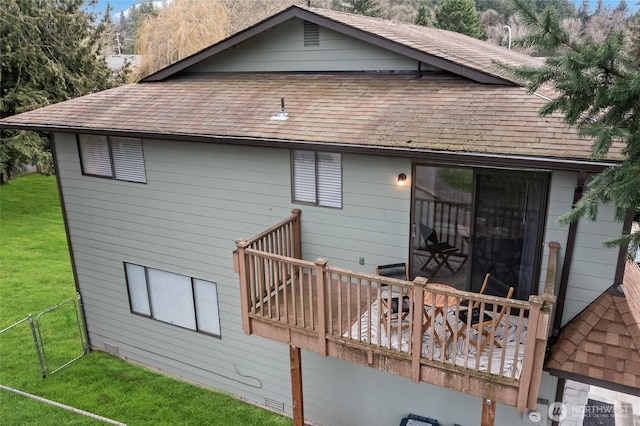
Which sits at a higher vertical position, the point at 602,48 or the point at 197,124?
the point at 602,48

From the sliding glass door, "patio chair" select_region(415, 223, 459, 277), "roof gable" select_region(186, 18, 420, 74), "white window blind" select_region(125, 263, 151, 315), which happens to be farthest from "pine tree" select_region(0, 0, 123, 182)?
the sliding glass door

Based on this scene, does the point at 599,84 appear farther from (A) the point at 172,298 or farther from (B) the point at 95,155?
(B) the point at 95,155

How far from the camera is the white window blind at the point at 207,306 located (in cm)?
869

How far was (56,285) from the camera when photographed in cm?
1423

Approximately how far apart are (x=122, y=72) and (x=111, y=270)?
17310 millimetres

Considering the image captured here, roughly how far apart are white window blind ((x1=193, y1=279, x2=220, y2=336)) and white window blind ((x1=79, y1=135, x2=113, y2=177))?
2776 millimetres

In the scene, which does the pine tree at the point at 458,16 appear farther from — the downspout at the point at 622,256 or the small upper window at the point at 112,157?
the downspout at the point at 622,256

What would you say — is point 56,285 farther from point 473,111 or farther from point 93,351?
point 473,111

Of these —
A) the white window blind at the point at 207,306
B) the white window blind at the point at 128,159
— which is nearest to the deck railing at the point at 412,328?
the white window blind at the point at 207,306

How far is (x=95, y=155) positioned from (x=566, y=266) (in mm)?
8210

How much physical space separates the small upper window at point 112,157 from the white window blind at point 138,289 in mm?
1868

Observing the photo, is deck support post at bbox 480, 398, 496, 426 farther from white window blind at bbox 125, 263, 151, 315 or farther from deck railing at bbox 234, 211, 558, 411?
white window blind at bbox 125, 263, 151, 315

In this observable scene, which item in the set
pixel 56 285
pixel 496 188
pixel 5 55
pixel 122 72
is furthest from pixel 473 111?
pixel 122 72

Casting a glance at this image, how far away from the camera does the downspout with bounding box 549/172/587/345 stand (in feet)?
17.9
